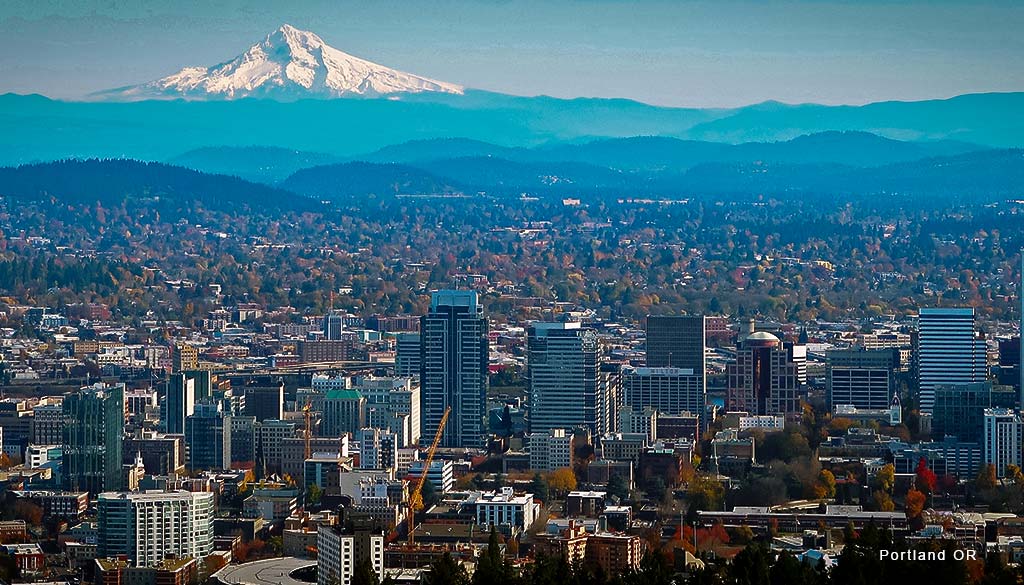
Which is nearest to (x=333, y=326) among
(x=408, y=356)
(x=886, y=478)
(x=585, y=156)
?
(x=408, y=356)

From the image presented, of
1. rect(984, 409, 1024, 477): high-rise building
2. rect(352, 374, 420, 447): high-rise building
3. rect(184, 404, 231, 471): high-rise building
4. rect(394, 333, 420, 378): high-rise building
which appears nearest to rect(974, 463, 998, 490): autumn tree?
rect(984, 409, 1024, 477): high-rise building

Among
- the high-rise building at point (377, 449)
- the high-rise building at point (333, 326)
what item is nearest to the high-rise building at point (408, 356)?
the high-rise building at point (377, 449)

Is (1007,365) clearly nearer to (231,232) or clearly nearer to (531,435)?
(531,435)

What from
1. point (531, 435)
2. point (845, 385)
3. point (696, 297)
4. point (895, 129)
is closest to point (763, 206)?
point (895, 129)

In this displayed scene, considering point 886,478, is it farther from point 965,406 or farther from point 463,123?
point 463,123

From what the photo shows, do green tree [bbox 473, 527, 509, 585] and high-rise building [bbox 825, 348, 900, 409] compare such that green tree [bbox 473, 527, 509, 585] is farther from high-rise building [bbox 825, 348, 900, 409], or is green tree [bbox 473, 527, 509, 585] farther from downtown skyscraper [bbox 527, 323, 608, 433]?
high-rise building [bbox 825, 348, 900, 409]
